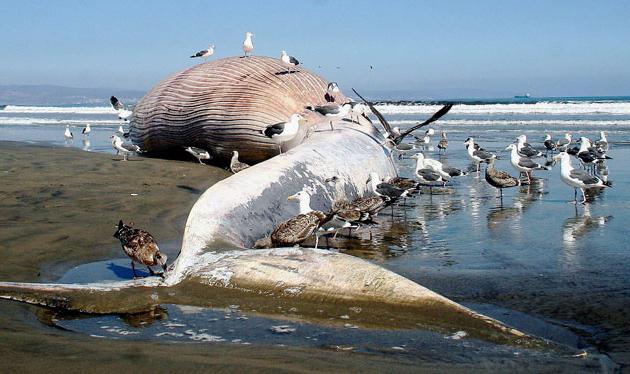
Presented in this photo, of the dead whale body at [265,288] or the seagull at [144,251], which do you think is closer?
the dead whale body at [265,288]

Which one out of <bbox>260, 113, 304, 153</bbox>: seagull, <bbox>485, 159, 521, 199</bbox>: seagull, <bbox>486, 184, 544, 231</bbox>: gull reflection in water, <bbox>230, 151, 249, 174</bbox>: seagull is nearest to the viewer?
<bbox>486, 184, 544, 231</bbox>: gull reflection in water

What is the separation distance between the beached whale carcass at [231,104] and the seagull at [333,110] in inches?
4.7

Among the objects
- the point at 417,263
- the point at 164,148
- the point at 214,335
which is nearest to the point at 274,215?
the point at 417,263

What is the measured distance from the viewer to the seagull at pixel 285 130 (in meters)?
9.61

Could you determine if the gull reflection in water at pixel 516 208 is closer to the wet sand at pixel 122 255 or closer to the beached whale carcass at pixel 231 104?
the wet sand at pixel 122 255

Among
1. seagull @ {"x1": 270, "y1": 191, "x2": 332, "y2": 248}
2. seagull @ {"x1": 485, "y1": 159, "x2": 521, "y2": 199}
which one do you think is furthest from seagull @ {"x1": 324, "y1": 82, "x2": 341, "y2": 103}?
seagull @ {"x1": 270, "y1": 191, "x2": 332, "y2": 248}

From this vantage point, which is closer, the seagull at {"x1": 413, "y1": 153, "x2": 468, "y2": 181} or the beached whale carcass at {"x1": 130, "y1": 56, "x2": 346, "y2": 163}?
the beached whale carcass at {"x1": 130, "y1": 56, "x2": 346, "y2": 163}

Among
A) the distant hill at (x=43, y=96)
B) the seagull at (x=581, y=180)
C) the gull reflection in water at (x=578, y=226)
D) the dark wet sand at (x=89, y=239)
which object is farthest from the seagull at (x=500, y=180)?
the distant hill at (x=43, y=96)

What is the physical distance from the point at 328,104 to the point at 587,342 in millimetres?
7261

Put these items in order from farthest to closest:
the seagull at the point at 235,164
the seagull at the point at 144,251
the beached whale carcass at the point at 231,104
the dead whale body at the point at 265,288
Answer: the beached whale carcass at the point at 231,104
the seagull at the point at 235,164
the seagull at the point at 144,251
the dead whale body at the point at 265,288

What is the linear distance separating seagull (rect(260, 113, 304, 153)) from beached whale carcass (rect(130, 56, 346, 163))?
0.14m

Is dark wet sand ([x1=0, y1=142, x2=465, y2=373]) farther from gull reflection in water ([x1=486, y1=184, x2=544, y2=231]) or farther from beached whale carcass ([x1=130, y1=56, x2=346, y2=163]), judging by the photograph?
gull reflection in water ([x1=486, y1=184, x2=544, y2=231])

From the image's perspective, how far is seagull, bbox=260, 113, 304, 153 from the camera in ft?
31.5

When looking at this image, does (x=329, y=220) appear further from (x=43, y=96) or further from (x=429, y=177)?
(x=43, y=96)
